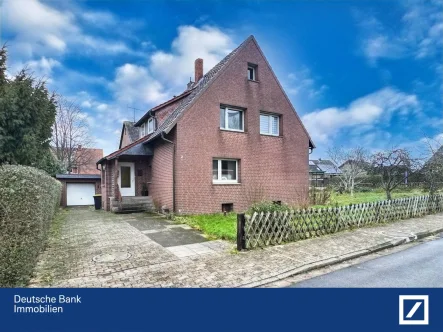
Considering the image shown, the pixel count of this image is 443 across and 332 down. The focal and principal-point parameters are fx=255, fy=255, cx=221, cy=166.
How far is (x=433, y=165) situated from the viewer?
16.1 m

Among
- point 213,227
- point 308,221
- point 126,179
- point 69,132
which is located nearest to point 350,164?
point 126,179

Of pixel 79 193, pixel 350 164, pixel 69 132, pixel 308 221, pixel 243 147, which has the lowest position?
pixel 79 193

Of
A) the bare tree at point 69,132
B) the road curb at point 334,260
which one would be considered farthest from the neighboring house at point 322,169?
the road curb at point 334,260

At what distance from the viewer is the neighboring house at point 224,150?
1298 centimetres

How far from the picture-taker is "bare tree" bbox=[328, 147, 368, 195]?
30.2 meters

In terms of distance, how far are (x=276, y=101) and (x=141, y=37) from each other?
8732mm

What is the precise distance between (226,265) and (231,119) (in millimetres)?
10305

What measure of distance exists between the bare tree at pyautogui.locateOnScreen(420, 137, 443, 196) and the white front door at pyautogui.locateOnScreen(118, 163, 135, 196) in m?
18.0

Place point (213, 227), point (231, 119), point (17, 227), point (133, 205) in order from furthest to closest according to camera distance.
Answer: point (133, 205), point (231, 119), point (213, 227), point (17, 227)

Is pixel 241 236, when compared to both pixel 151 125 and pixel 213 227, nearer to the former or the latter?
pixel 213 227

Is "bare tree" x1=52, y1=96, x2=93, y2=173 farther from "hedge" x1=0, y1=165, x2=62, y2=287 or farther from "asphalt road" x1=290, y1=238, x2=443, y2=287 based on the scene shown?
"asphalt road" x1=290, y1=238, x2=443, y2=287

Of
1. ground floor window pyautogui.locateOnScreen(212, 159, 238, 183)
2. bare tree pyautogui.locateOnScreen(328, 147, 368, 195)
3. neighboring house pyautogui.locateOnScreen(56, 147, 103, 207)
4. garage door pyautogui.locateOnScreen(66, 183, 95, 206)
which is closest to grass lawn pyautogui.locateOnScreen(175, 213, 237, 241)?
ground floor window pyautogui.locateOnScreen(212, 159, 238, 183)
